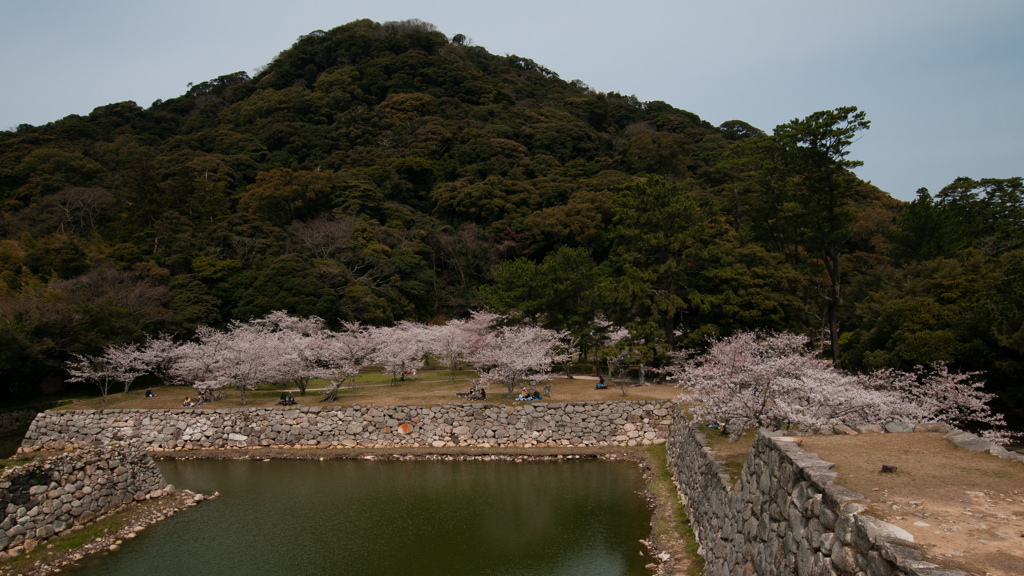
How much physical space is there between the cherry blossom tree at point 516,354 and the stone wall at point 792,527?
1128 cm

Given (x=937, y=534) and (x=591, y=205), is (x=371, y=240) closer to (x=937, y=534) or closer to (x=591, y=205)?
(x=591, y=205)

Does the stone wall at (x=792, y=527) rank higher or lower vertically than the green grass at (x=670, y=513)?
higher

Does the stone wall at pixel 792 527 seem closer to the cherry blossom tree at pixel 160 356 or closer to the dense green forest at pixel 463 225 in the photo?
the dense green forest at pixel 463 225

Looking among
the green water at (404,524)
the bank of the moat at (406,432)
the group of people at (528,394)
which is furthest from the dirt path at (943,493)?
the group of people at (528,394)

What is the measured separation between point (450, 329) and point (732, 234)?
15.7m

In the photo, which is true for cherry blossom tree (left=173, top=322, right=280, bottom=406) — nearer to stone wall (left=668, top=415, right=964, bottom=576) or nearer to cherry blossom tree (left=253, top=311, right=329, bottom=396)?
cherry blossom tree (left=253, top=311, right=329, bottom=396)

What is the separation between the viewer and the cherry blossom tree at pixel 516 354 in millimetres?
20703

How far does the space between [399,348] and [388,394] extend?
352cm

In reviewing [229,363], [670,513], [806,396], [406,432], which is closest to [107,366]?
[229,363]

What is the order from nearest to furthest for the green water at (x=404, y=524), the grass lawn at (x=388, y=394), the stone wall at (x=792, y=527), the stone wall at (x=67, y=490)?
the stone wall at (x=792, y=527), the green water at (x=404, y=524), the stone wall at (x=67, y=490), the grass lawn at (x=388, y=394)

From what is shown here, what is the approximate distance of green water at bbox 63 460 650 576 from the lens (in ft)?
35.0

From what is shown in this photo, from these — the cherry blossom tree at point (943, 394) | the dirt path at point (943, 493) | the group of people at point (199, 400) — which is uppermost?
the dirt path at point (943, 493)

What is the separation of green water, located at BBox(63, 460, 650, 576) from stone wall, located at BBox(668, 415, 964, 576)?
8.90ft

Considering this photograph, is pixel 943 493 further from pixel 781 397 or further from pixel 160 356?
pixel 160 356
